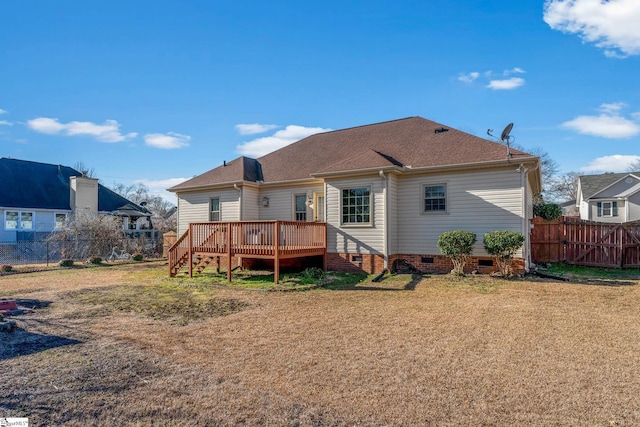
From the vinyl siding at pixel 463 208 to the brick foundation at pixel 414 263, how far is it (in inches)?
9.7

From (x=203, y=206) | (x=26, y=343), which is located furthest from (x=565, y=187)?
(x=26, y=343)

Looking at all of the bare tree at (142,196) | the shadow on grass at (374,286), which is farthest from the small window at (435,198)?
the bare tree at (142,196)

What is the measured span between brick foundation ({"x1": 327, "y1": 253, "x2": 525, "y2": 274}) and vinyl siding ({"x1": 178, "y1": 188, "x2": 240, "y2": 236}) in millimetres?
4826

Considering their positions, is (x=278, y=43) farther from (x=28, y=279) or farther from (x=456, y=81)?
(x=28, y=279)

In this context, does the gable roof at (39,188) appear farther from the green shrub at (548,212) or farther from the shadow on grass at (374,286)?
the green shrub at (548,212)

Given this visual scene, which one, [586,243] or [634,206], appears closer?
[586,243]

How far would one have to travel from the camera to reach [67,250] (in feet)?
59.2

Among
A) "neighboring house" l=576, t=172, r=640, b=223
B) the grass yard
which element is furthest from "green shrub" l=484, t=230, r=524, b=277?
"neighboring house" l=576, t=172, r=640, b=223

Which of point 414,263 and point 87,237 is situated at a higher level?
point 87,237

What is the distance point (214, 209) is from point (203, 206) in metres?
0.67

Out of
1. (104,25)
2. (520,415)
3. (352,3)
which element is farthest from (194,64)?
(520,415)

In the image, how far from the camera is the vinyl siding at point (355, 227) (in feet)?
39.0

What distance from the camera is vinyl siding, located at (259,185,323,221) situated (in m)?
14.1

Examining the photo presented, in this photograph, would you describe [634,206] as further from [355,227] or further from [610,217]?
[355,227]
